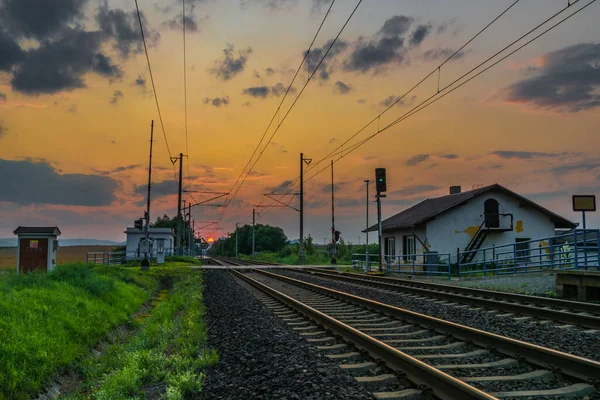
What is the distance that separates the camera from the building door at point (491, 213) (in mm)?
35125

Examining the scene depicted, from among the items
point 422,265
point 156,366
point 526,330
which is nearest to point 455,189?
point 422,265

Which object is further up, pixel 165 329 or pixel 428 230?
pixel 428 230

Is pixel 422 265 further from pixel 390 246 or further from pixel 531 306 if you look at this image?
pixel 531 306

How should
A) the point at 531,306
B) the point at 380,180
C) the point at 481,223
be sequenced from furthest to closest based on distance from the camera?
the point at 481,223 → the point at 380,180 → the point at 531,306

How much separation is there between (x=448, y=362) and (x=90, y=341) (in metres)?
9.00

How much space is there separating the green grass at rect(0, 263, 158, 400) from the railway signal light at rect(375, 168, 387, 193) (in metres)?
Answer: 13.0

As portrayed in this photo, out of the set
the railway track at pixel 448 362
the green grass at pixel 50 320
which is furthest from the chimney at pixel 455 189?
the railway track at pixel 448 362

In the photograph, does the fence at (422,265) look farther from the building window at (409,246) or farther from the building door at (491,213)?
the building door at (491,213)

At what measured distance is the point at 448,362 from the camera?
22.9 ft

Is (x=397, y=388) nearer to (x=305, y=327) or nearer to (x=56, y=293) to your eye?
(x=305, y=327)

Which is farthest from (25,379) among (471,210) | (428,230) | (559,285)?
(471,210)

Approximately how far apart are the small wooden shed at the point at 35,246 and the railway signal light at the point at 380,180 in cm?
1852

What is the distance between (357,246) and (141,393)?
60.9 meters

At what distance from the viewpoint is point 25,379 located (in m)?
8.62
